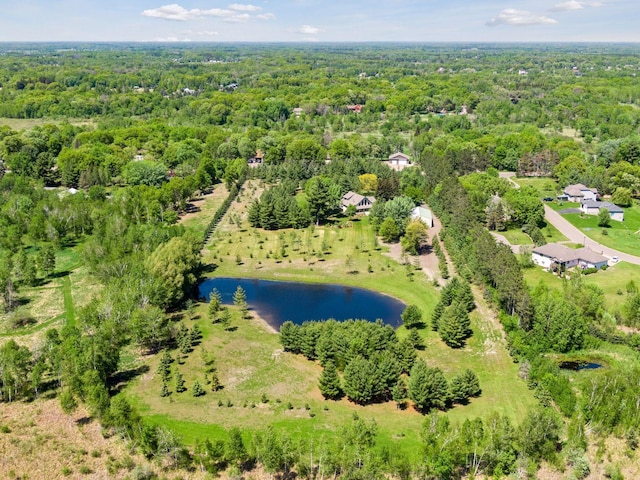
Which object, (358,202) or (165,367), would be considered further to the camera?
(358,202)

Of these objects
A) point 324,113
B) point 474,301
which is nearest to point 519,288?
point 474,301

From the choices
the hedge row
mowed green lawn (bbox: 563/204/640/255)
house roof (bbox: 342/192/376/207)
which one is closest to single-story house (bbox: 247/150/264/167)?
the hedge row

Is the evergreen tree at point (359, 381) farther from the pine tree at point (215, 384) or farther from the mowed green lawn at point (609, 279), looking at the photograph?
the mowed green lawn at point (609, 279)

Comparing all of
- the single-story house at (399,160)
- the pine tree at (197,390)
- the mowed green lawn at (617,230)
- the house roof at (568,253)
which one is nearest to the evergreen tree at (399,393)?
the pine tree at (197,390)

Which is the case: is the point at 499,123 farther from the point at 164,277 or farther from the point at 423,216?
the point at 164,277

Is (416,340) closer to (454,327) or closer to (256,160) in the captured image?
(454,327)

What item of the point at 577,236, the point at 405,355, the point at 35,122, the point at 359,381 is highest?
the point at 35,122

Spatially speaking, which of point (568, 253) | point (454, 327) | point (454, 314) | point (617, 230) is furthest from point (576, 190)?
point (454, 327)
